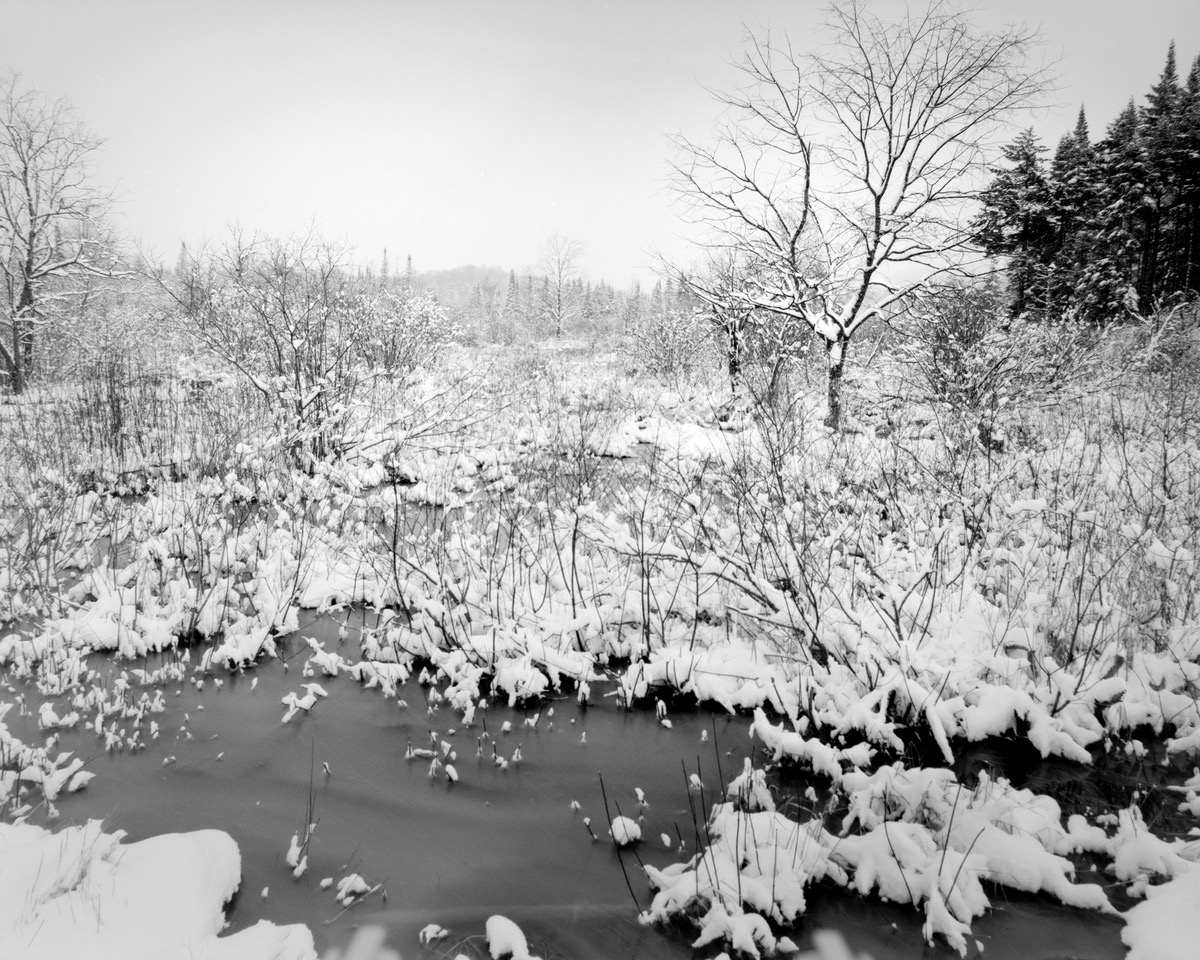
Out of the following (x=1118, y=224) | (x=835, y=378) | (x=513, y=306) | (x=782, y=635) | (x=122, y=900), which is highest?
(x=513, y=306)

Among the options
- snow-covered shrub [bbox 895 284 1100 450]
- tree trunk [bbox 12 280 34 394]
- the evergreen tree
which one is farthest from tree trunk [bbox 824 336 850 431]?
the evergreen tree

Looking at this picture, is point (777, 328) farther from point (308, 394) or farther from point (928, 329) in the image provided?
point (308, 394)

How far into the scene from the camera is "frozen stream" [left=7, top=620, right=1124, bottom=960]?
2359 mm

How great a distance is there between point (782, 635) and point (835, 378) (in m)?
6.69

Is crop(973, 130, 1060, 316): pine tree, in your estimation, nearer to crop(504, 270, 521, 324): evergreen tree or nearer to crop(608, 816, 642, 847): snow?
crop(608, 816, 642, 847): snow

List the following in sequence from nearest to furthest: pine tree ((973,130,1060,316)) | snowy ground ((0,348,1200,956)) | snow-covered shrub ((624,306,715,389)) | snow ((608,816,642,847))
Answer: snowy ground ((0,348,1200,956)) → snow ((608,816,642,847)) → snow-covered shrub ((624,306,715,389)) → pine tree ((973,130,1060,316))

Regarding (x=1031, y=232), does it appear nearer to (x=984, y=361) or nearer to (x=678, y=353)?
(x=678, y=353)

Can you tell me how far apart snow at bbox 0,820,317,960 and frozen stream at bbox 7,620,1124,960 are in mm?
121

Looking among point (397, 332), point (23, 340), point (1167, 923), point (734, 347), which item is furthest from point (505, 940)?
point (23, 340)

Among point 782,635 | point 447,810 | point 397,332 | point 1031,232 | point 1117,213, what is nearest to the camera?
point 447,810

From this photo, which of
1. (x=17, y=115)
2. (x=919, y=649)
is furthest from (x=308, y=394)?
(x=17, y=115)

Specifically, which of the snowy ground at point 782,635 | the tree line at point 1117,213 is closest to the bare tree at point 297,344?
the snowy ground at point 782,635

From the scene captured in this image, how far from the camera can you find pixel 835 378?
9.85 m

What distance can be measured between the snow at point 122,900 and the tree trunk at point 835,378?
9.41 meters
